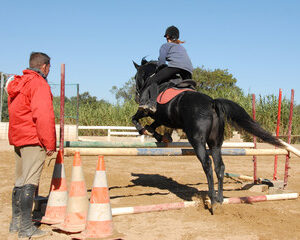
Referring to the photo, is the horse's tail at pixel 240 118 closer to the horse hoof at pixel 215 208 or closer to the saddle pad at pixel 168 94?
the saddle pad at pixel 168 94

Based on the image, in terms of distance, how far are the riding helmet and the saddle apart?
732 millimetres

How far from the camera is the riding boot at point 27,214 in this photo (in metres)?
3.37

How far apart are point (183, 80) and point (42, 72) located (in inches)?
86.4

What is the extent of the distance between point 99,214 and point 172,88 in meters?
2.35

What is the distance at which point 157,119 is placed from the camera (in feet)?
17.2

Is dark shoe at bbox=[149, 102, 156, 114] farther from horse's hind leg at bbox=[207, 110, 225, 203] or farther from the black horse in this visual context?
horse's hind leg at bbox=[207, 110, 225, 203]

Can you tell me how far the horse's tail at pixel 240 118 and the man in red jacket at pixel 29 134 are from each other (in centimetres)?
221

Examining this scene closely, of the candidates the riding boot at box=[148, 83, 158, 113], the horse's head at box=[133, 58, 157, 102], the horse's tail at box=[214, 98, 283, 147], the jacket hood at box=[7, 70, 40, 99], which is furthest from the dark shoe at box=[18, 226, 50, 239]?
the horse's head at box=[133, 58, 157, 102]

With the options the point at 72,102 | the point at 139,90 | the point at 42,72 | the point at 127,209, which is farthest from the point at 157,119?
the point at 72,102

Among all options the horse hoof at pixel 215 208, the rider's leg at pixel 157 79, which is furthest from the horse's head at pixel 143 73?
the horse hoof at pixel 215 208

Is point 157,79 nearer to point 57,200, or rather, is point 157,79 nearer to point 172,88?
point 172,88

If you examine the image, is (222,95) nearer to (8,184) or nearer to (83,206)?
(8,184)

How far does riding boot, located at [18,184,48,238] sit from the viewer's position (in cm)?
337

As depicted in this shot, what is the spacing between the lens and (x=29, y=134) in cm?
340
